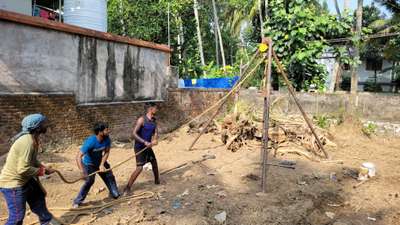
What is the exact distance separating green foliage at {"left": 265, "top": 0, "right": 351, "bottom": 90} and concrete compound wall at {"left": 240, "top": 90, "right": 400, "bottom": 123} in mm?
1449

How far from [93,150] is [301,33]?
1067cm

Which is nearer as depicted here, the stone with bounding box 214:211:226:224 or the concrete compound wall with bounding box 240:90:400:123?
the stone with bounding box 214:211:226:224

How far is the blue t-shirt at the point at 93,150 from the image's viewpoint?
16.8 ft

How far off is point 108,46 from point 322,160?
6.56m

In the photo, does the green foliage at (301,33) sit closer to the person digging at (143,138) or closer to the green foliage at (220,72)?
the green foliage at (220,72)

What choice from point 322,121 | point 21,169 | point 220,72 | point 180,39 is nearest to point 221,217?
point 21,169

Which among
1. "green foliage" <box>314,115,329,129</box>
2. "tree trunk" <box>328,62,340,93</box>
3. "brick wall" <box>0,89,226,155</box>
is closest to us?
"brick wall" <box>0,89,226,155</box>

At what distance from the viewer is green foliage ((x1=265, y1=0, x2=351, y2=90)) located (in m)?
13.7

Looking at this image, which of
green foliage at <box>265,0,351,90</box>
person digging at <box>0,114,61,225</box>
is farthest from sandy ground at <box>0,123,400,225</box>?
green foliage at <box>265,0,351,90</box>

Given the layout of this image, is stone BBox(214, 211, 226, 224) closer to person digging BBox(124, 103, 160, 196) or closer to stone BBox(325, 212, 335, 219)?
person digging BBox(124, 103, 160, 196)

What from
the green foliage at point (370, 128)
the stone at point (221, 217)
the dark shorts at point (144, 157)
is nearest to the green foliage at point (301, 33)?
the green foliage at point (370, 128)

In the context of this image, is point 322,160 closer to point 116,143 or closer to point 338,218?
point 338,218

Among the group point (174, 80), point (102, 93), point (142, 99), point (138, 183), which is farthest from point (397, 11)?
point (138, 183)

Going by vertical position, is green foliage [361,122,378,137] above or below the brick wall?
below
